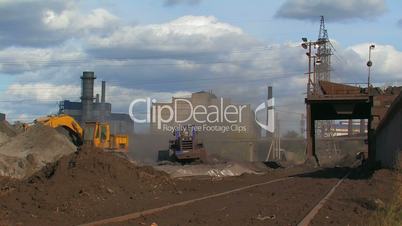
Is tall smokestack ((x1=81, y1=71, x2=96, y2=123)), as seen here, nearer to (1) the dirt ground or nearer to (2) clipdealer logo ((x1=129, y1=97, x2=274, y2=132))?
(2) clipdealer logo ((x1=129, y1=97, x2=274, y2=132))

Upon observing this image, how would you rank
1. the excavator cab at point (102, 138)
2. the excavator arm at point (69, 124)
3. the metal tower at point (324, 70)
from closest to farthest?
the excavator arm at point (69, 124)
the excavator cab at point (102, 138)
the metal tower at point (324, 70)

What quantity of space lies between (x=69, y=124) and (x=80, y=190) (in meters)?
21.5

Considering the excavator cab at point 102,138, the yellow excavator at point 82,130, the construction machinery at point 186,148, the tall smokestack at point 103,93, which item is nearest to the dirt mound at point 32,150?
the yellow excavator at point 82,130

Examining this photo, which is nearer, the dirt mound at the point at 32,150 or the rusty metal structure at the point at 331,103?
the dirt mound at the point at 32,150

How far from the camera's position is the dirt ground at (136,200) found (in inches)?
534

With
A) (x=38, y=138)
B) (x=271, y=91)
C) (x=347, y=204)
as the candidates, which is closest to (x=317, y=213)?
(x=347, y=204)

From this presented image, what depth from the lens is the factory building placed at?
336 ft

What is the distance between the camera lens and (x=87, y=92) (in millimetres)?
102625

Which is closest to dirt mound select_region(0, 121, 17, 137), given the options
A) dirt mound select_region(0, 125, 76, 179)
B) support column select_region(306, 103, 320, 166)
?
dirt mound select_region(0, 125, 76, 179)

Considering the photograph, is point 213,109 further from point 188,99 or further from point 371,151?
point 371,151

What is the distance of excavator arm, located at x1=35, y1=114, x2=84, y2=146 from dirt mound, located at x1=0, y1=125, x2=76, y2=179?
6089 millimetres

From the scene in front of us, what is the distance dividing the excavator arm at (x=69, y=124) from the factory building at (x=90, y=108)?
49511 mm

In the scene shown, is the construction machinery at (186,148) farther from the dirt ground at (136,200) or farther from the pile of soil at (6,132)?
the dirt ground at (136,200)

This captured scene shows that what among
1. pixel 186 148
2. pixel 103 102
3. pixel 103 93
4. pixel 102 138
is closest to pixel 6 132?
pixel 102 138
